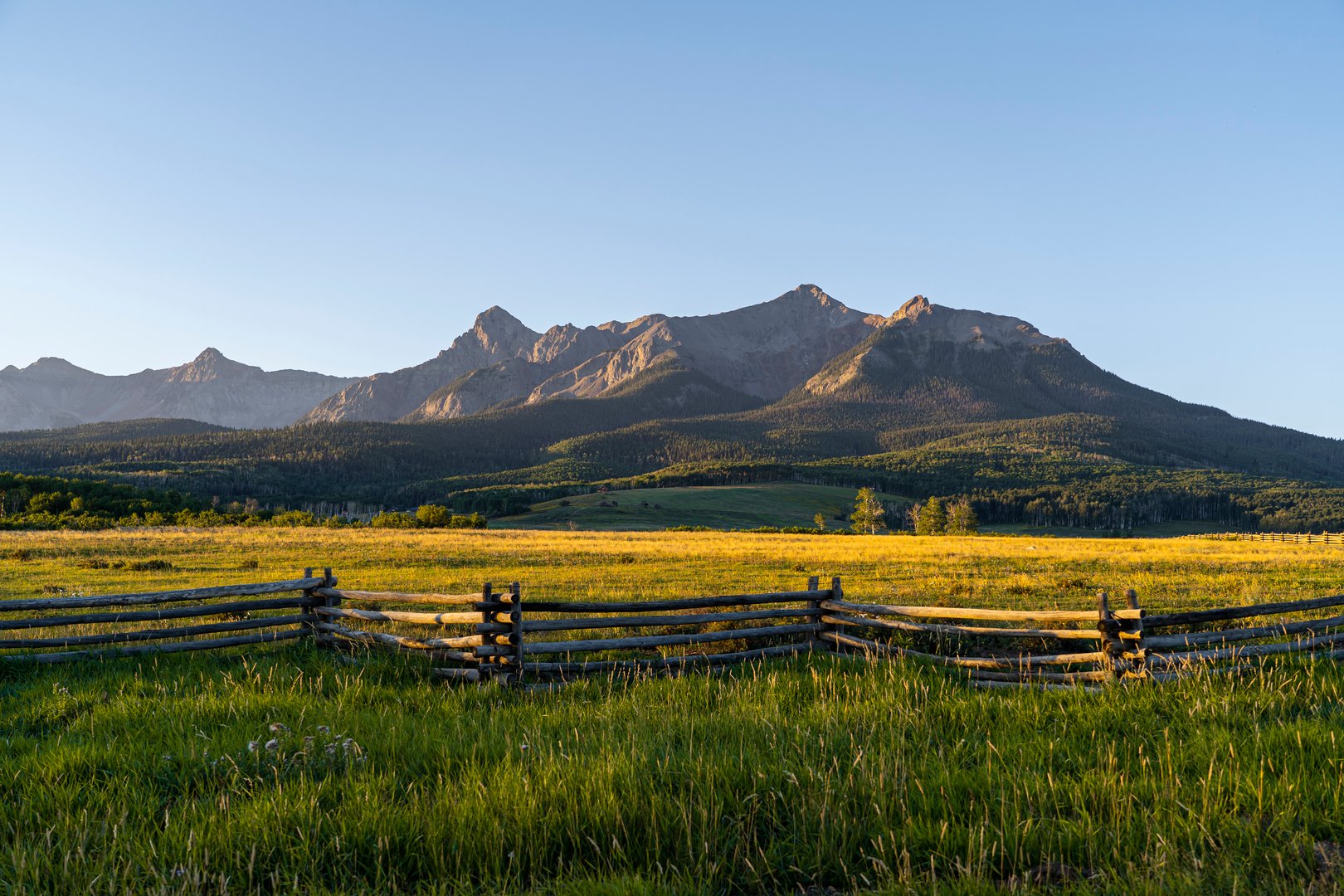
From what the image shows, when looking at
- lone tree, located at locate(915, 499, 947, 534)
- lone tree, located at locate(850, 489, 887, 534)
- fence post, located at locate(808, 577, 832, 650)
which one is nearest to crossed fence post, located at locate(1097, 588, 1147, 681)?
fence post, located at locate(808, 577, 832, 650)

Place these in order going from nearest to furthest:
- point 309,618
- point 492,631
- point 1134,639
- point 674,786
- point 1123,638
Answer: point 674,786 < point 1134,639 < point 1123,638 < point 492,631 < point 309,618

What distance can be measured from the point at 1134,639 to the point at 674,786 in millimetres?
6356

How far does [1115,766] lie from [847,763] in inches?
71.6

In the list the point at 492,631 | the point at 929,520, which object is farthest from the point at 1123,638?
the point at 929,520

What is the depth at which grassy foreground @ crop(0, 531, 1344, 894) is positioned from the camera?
3857mm

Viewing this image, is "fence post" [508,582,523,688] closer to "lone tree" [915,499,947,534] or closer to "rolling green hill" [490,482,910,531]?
"rolling green hill" [490,482,910,531]

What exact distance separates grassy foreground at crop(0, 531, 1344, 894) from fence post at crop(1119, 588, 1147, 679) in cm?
83

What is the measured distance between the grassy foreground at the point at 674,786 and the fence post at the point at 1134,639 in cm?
83

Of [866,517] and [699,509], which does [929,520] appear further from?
[699,509]

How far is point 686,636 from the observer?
10.4 metres

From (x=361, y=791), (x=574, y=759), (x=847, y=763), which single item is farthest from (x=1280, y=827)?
(x=361, y=791)

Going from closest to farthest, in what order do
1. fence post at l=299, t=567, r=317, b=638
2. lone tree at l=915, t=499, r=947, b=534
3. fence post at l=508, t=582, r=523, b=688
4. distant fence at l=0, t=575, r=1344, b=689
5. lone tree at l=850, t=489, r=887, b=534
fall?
distant fence at l=0, t=575, r=1344, b=689
fence post at l=508, t=582, r=523, b=688
fence post at l=299, t=567, r=317, b=638
lone tree at l=915, t=499, r=947, b=534
lone tree at l=850, t=489, r=887, b=534

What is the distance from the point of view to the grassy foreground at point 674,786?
3.86 meters

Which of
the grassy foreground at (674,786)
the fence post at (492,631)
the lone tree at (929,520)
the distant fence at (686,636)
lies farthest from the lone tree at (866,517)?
the grassy foreground at (674,786)
